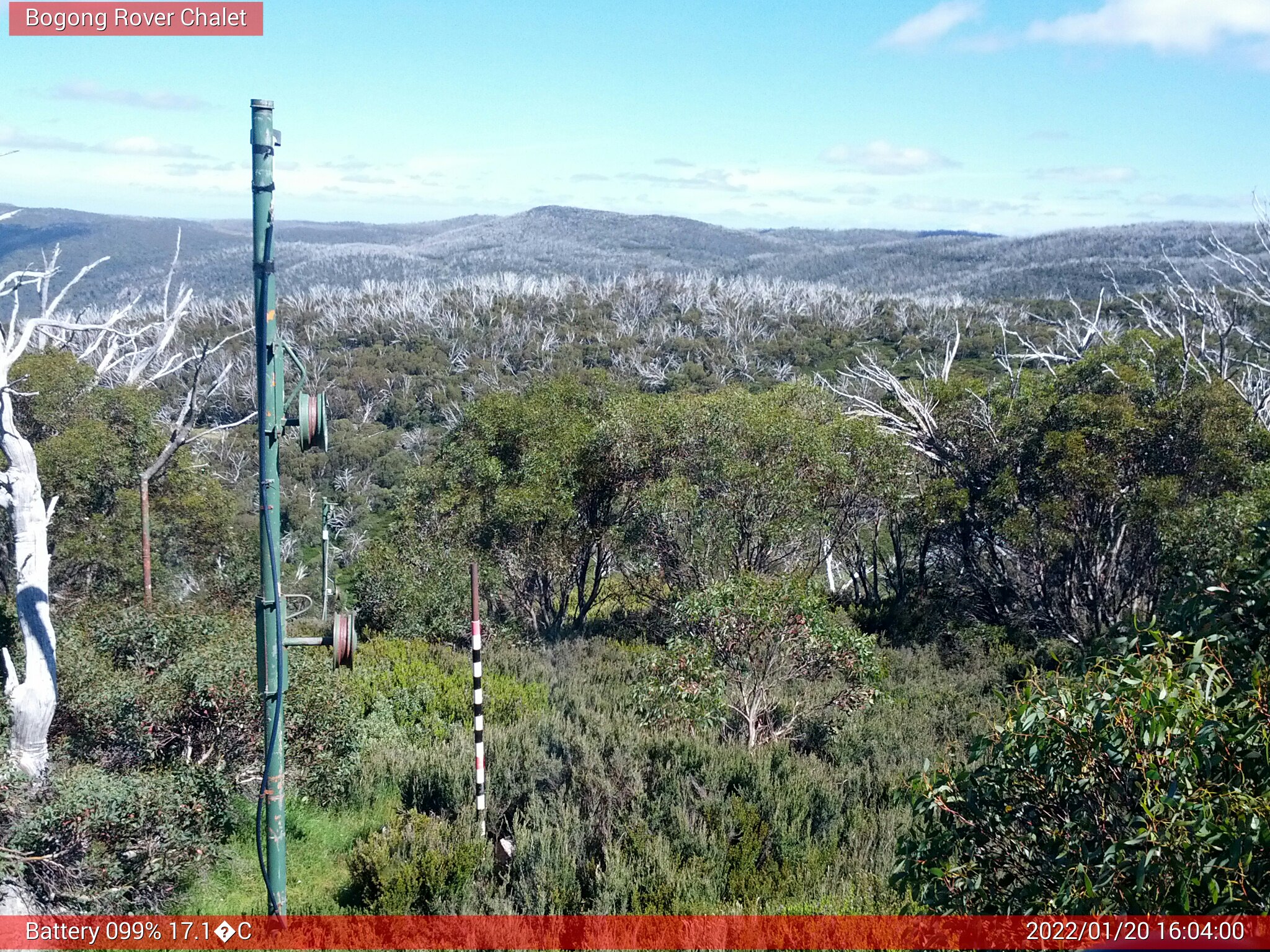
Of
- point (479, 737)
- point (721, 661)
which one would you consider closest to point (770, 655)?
point (721, 661)

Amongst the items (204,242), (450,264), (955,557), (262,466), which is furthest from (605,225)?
(262,466)

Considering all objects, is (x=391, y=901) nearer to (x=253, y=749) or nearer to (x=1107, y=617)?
(x=253, y=749)

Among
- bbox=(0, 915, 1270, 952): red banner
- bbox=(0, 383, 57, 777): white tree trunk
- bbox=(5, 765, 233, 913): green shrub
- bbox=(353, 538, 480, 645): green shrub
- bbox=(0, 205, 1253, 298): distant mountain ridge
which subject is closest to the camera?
bbox=(0, 915, 1270, 952): red banner

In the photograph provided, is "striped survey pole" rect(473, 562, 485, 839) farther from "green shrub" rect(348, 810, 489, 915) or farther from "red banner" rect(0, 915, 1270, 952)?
"red banner" rect(0, 915, 1270, 952)

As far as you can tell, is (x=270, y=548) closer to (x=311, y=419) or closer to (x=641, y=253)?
(x=311, y=419)

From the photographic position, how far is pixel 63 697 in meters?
9.66

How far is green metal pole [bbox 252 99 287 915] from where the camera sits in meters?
5.07

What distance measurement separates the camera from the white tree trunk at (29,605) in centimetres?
833

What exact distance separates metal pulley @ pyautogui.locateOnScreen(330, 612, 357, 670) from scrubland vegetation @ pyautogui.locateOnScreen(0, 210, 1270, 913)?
2.40m

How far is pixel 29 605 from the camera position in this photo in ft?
28.5

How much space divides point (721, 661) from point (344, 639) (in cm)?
628

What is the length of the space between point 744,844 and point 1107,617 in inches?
403

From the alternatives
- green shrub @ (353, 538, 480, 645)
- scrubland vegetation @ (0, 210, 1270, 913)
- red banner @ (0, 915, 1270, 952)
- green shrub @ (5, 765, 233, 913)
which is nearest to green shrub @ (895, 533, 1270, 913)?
scrubland vegetation @ (0, 210, 1270, 913)

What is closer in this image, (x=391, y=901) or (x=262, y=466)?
(x=262, y=466)
